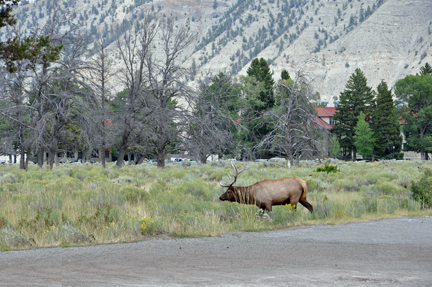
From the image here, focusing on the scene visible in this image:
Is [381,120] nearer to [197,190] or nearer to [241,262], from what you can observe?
[197,190]

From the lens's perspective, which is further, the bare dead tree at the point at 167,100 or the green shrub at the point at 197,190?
the bare dead tree at the point at 167,100

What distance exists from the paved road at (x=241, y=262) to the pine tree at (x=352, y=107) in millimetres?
72870

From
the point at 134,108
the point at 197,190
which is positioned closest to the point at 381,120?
the point at 134,108

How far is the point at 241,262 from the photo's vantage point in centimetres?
770

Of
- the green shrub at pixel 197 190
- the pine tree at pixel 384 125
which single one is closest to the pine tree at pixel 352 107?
the pine tree at pixel 384 125

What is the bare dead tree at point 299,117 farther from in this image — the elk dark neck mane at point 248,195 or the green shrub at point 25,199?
the elk dark neck mane at point 248,195

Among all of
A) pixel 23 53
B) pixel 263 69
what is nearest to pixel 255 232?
pixel 23 53

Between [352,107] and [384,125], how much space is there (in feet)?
19.8

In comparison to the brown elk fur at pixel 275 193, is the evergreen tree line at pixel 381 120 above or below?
above

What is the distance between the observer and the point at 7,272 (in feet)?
22.9

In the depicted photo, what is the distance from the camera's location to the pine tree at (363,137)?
7469 cm

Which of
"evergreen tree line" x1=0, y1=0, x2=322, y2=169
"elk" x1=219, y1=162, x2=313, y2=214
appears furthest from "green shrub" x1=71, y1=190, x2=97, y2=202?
"evergreen tree line" x1=0, y1=0, x2=322, y2=169

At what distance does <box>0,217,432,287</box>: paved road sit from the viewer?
655 centimetres

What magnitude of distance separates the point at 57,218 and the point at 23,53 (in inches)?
247
